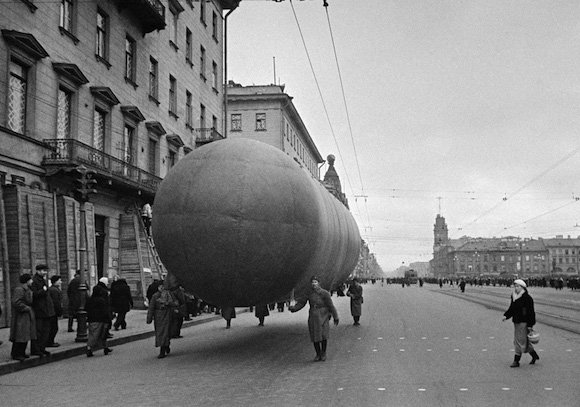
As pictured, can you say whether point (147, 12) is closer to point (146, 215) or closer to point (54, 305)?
point (146, 215)

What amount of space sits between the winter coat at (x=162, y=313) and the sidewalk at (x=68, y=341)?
6.28 ft

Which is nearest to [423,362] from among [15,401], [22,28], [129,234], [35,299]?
[15,401]

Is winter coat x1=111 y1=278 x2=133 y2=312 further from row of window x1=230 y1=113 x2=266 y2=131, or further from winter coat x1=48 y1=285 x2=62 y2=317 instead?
row of window x1=230 y1=113 x2=266 y2=131

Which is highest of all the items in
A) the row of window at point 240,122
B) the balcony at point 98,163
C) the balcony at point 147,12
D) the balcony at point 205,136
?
the row of window at point 240,122

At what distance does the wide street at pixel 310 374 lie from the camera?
24.0 feet

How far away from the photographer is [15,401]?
24.3ft

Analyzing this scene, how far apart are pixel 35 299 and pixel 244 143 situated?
5.02 meters

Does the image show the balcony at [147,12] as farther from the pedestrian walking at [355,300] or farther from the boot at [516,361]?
the boot at [516,361]

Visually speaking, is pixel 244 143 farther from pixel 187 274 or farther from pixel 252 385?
pixel 252 385

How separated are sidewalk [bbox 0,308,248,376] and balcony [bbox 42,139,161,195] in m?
5.04

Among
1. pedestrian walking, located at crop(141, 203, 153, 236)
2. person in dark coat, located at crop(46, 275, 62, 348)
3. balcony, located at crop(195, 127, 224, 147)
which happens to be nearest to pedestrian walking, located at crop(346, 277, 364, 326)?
person in dark coat, located at crop(46, 275, 62, 348)

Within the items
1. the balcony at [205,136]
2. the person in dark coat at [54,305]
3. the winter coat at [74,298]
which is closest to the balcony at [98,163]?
the winter coat at [74,298]

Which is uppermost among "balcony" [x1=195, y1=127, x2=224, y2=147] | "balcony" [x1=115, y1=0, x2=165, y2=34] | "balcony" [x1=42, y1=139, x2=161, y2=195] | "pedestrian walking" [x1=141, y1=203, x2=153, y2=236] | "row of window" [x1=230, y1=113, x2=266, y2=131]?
"row of window" [x1=230, y1=113, x2=266, y2=131]

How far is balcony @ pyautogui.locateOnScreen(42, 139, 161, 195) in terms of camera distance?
1833 centimetres
